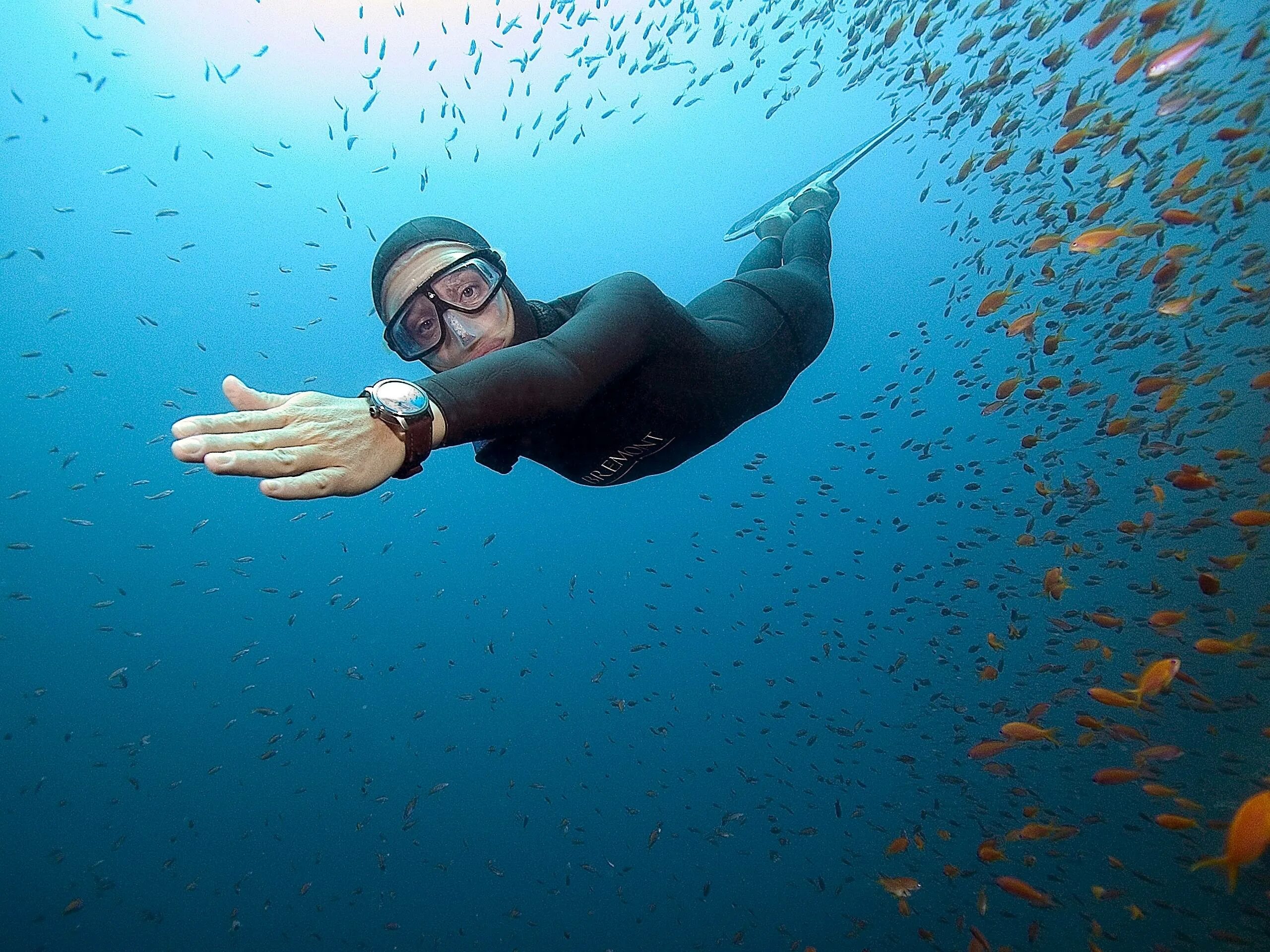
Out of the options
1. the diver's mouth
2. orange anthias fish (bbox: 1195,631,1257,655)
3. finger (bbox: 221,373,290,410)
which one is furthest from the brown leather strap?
orange anthias fish (bbox: 1195,631,1257,655)

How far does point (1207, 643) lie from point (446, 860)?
28.6 meters

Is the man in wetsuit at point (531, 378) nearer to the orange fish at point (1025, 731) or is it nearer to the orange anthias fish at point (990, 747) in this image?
the orange fish at point (1025, 731)

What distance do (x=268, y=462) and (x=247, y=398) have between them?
0.23 meters

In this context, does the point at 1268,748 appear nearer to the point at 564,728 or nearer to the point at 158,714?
the point at 564,728

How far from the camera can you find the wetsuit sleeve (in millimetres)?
1600

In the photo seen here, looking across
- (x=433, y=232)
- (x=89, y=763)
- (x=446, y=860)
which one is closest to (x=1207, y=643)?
(x=433, y=232)

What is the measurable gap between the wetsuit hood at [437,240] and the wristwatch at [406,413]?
1605 millimetres

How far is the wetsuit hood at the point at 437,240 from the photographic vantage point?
3.09 metres

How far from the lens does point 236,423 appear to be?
130 centimetres

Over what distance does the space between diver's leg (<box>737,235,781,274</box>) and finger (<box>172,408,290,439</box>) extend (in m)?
4.36

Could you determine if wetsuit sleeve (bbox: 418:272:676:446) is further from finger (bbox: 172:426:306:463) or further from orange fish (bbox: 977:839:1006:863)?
orange fish (bbox: 977:839:1006:863)

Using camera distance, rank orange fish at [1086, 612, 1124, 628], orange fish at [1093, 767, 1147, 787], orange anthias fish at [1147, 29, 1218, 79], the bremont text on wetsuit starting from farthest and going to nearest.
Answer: orange fish at [1086, 612, 1124, 628], orange fish at [1093, 767, 1147, 787], orange anthias fish at [1147, 29, 1218, 79], the bremont text on wetsuit

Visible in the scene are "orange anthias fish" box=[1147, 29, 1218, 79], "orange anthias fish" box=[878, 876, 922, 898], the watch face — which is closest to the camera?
the watch face

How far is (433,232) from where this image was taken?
311 cm
